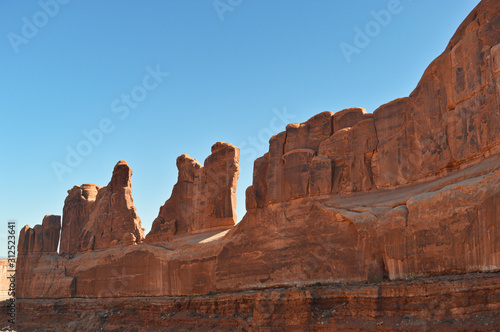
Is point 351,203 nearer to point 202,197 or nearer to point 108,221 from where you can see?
point 202,197

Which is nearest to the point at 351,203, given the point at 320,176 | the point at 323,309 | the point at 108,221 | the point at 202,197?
the point at 320,176

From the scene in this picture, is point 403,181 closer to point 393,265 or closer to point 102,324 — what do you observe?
point 393,265

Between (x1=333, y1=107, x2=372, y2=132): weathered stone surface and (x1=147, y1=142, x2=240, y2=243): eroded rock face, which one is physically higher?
(x1=333, y1=107, x2=372, y2=132): weathered stone surface

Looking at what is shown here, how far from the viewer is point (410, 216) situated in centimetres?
1736

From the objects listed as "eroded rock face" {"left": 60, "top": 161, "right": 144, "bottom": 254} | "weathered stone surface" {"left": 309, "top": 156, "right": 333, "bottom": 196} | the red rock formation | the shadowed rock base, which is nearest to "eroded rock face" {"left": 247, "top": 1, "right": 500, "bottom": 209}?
"weathered stone surface" {"left": 309, "top": 156, "right": 333, "bottom": 196}

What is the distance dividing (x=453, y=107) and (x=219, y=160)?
498 inches

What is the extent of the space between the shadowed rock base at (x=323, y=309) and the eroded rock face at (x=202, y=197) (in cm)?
394

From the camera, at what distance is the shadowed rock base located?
1424 cm

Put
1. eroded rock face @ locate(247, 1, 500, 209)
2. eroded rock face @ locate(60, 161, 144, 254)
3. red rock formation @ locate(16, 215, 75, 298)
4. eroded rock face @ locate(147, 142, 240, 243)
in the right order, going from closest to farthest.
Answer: eroded rock face @ locate(247, 1, 500, 209), eroded rock face @ locate(147, 142, 240, 243), eroded rock face @ locate(60, 161, 144, 254), red rock formation @ locate(16, 215, 75, 298)

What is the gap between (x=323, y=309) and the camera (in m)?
18.3

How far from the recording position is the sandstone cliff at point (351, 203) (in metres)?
16.2

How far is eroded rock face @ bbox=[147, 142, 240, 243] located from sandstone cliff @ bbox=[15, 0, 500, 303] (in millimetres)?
56

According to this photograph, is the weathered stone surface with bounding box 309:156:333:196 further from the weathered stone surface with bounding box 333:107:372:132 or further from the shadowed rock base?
the shadowed rock base

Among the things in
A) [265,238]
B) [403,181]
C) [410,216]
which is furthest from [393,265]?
[265,238]
